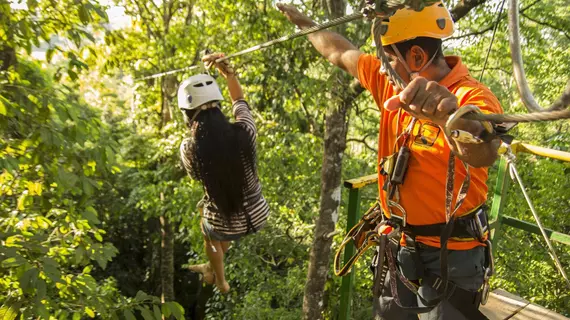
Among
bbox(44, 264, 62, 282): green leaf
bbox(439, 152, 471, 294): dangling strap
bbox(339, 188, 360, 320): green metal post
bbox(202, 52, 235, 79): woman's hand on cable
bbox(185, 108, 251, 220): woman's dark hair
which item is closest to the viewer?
bbox(439, 152, 471, 294): dangling strap

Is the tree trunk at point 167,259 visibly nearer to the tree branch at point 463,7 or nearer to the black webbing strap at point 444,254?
the tree branch at point 463,7

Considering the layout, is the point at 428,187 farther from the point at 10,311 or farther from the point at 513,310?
the point at 10,311

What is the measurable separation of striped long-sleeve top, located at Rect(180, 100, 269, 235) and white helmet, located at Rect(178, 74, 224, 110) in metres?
0.22

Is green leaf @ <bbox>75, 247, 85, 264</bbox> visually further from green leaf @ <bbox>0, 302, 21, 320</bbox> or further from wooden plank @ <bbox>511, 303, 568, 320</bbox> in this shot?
wooden plank @ <bbox>511, 303, 568, 320</bbox>

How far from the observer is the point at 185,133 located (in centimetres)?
818

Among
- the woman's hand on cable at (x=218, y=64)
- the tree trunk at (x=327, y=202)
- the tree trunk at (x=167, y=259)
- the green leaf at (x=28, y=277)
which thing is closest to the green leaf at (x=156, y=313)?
the green leaf at (x=28, y=277)

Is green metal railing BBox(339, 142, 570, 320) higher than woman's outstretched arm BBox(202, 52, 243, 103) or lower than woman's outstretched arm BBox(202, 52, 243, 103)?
lower

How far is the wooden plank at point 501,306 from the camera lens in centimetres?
295

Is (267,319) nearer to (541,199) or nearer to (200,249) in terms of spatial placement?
(200,249)

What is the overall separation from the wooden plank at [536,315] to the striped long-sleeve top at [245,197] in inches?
74.4

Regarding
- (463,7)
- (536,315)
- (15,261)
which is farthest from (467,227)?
(463,7)

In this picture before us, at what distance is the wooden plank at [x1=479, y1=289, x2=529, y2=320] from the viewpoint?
295 cm

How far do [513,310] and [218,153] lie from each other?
231 cm

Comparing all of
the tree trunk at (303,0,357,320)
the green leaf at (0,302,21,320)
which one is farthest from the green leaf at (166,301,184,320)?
the tree trunk at (303,0,357,320)
